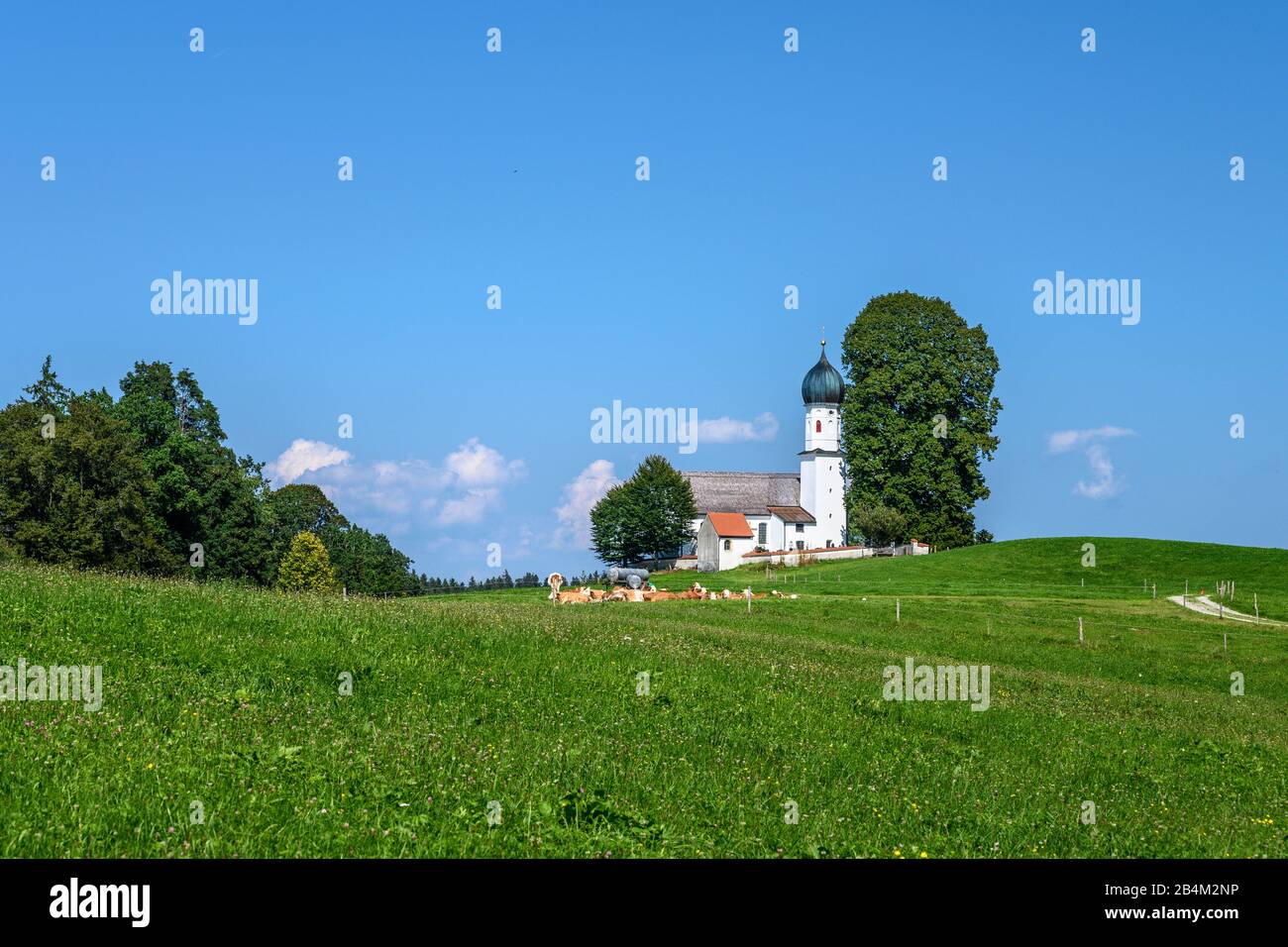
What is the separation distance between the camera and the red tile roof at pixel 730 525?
105m

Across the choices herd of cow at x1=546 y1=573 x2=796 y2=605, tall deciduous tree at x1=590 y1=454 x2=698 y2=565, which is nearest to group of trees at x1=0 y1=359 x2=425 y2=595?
herd of cow at x1=546 y1=573 x2=796 y2=605

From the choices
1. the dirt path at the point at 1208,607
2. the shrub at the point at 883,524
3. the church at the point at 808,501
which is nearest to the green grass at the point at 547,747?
the dirt path at the point at 1208,607

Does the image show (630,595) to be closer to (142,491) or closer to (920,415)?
(142,491)

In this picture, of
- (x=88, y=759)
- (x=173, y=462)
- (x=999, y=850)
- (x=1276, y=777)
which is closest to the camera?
(x=88, y=759)

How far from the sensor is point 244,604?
21500 millimetres

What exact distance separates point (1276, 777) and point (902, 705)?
6.08 metres

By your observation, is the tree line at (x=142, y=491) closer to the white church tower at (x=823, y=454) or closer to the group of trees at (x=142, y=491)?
the group of trees at (x=142, y=491)

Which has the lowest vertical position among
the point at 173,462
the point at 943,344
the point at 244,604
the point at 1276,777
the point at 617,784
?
the point at 1276,777

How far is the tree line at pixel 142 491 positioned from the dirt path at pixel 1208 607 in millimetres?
45199

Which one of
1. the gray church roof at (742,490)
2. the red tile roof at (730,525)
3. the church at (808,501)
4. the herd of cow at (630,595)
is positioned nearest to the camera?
the herd of cow at (630,595)
